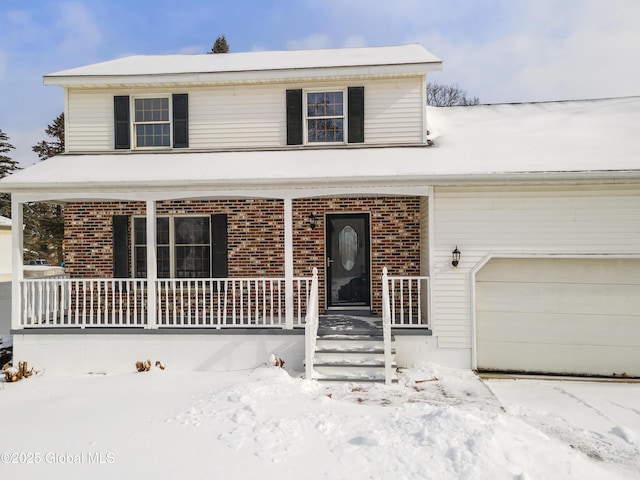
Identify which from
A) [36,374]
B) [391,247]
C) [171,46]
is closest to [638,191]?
[391,247]

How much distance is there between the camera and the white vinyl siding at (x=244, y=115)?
8914mm

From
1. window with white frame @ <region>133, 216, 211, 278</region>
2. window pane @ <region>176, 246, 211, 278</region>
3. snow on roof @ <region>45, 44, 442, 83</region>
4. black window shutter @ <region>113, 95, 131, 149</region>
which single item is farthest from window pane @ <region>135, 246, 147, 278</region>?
snow on roof @ <region>45, 44, 442, 83</region>

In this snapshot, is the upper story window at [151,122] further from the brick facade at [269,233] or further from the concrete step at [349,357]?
the concrete step at [349,357]

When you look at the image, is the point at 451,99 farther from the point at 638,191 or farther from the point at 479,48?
the point at 638,191

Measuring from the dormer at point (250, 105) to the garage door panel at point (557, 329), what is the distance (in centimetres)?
403

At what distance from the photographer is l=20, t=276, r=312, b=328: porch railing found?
24.1 feet

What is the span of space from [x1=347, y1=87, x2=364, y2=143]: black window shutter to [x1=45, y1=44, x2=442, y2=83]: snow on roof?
59 centimetres

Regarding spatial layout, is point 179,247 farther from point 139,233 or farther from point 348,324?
point 348,324

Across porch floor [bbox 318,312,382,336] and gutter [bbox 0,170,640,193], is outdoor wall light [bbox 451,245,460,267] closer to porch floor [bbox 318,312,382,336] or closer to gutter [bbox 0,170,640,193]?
gutter [bbox 0,170,640,193]

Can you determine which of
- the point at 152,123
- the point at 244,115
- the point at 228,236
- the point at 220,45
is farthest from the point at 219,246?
the point at 220,45

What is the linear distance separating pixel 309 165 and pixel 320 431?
16.0ft

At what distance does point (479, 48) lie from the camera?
2075cm

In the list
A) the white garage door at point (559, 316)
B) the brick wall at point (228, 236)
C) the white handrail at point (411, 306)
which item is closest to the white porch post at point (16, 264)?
the brick wall at point (228, 236)

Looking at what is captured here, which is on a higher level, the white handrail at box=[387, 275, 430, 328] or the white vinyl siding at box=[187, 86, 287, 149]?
the white vinyl siding at box=[187, 86, 287, 149]
